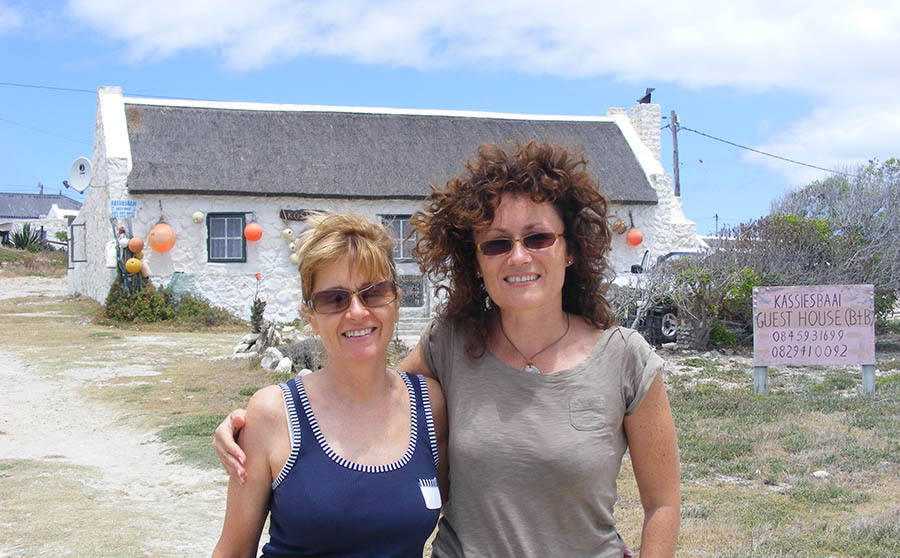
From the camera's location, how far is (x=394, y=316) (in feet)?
7.88

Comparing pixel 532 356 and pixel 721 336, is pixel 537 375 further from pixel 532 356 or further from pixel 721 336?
pixel 721 336

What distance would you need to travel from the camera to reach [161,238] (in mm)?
17516

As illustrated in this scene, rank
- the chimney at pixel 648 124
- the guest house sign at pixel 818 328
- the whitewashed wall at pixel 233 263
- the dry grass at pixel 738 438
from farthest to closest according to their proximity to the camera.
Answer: the chimney at pixel 648 124 < the whitewashed wall at pixel 233 263 < the guest house sign at pixel 818 328 < the dry grass at pixel 738 438

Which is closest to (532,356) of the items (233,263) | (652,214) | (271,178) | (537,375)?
(537,375)

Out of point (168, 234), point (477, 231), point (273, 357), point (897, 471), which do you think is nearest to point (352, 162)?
point (168, 234)

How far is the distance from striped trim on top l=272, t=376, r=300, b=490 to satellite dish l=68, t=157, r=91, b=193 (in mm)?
19109

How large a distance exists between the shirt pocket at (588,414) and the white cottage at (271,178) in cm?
1472

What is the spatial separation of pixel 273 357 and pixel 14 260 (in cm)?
2689

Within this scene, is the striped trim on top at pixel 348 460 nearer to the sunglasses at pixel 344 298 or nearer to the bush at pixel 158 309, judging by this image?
the sunglasses at pixel 344 298

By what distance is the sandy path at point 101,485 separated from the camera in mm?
4672

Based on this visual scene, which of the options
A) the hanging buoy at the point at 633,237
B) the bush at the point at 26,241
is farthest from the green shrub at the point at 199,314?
the bush at the point at 26,241

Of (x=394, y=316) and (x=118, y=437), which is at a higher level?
(x=394, y=316)

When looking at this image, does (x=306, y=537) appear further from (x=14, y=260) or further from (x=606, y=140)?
(x=14, y=260)

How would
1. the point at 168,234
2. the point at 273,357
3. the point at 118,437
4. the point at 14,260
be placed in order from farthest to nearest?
the point at 14,260 < the point at 168,234 < the point at 273,357 < the point at 118,437
